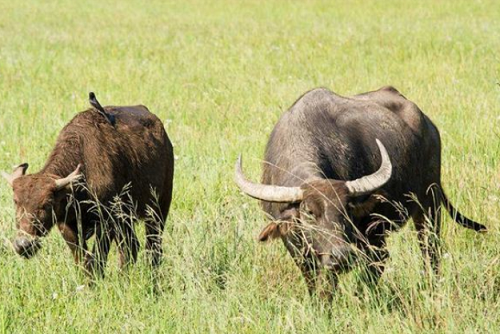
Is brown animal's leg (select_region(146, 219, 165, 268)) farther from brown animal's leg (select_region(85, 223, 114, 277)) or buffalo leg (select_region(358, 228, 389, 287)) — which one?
buffalo leg (select_region(358, 228, 389, 287))

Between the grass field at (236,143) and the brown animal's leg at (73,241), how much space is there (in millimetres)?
72

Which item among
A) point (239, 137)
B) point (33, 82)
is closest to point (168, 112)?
point (239, 137)

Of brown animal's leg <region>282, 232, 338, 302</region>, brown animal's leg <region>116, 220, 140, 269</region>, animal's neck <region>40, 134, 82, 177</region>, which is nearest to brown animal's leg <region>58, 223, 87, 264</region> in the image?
brown animal's leg <region>116, 220, 140, 269</region>

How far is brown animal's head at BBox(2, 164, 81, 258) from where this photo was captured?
16.9 feet

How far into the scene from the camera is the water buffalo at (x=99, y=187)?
17.4 feet

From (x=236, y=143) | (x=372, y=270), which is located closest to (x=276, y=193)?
(x=372, y=270)

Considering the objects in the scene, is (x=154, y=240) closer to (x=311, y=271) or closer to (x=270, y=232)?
(x=270, y=232)

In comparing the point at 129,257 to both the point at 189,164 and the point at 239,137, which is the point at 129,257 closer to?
the point at 189,164

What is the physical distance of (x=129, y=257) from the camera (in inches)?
228

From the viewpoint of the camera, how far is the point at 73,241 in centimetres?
571

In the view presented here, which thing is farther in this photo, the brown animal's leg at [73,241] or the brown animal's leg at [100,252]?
the brown animal's leg at [73,241]

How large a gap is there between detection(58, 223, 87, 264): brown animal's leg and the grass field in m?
0.07

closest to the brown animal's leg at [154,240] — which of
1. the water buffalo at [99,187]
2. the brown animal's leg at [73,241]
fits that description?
the water buffalo at [99,187]

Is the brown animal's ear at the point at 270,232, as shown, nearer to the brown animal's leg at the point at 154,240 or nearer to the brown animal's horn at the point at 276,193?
the brown animal's horn at the point at 276,193
